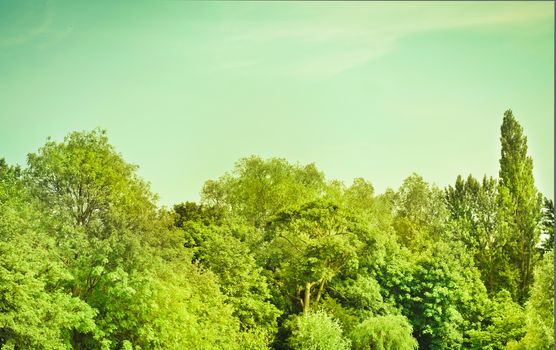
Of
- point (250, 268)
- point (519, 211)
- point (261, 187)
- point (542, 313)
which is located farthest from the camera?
point (261, 187)

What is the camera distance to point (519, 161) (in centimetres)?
5362

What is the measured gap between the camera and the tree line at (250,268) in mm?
24984

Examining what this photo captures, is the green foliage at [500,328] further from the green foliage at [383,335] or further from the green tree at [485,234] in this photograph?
the green foliage at [383,335]

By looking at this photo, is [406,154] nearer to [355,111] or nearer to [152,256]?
[355,111]

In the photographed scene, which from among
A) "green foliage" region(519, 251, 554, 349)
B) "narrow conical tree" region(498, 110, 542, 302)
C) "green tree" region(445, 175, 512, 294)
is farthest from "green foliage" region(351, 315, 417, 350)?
"narrow conical tree" region(498, 110, 542, 302)

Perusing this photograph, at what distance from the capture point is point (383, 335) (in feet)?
115

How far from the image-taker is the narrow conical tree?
48.6m

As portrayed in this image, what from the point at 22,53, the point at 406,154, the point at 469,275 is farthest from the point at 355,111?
the point at 22,53

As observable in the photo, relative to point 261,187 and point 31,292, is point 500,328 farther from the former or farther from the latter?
point 31,292

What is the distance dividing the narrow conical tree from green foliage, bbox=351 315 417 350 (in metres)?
15.2

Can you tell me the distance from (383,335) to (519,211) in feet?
70.2

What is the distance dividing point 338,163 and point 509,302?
982 inches

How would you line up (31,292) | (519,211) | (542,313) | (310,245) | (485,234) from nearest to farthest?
(31,292)
(542,313)
(310,245)
(519,211)
(485,234)

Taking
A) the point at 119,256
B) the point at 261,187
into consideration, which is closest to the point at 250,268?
the point at 119,256
